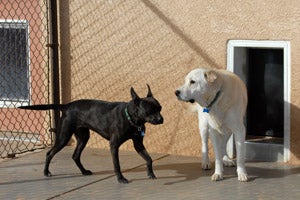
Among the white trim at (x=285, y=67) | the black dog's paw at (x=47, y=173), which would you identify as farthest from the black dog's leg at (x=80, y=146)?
the white trim at (x=285, y=67)

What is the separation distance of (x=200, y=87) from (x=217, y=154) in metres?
0.71

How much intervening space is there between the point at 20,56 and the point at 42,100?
78 cm

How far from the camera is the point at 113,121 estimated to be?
779cm

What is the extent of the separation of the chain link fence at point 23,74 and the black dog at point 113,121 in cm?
153

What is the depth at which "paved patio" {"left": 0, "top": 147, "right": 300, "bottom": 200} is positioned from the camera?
727 cm

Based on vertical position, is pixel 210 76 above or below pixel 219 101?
above

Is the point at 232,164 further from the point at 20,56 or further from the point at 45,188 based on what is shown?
the point at 20,56

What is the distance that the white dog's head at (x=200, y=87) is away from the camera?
7.64 m

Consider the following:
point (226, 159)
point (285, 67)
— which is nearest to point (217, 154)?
point (226, 159)

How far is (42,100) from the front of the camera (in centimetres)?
996

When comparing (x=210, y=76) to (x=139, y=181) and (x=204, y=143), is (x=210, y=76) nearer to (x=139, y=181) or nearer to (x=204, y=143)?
(x=204, y=143)

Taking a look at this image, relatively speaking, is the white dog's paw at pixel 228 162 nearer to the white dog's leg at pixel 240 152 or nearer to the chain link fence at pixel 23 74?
the white dog's leg at pixel 240 152

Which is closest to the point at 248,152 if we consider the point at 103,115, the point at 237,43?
the point at 237,43

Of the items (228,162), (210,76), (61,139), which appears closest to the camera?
(210,76)
